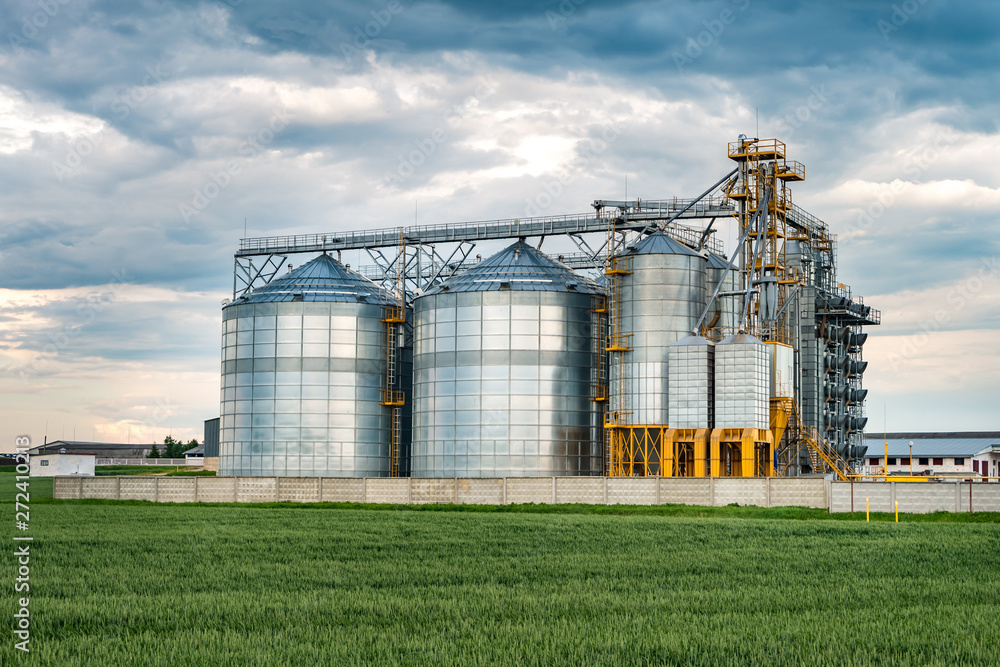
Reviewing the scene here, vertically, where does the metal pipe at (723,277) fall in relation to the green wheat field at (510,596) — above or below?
above

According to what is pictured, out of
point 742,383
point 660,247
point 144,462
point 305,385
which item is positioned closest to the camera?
point 742,383

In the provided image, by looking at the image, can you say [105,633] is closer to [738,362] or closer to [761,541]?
[761,541]

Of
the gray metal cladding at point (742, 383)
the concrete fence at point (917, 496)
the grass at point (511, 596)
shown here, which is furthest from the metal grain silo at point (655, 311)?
the grass at point (511, 596)

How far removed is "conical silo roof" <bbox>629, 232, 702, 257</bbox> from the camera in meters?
72.0

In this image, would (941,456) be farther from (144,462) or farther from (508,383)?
(144,462)

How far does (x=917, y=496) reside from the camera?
47.3 metres

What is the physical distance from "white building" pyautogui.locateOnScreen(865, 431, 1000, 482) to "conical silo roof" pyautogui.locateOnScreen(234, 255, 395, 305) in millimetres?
66289

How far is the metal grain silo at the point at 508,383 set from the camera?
71.3 meters

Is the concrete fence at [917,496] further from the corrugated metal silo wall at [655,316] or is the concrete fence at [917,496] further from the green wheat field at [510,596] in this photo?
the corrugated metal silo wall at [655,316]

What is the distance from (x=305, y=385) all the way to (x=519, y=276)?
1772 centimetres

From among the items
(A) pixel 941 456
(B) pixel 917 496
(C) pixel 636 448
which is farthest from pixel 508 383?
(A) pixel 941 456

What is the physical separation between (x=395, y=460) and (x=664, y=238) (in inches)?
1033

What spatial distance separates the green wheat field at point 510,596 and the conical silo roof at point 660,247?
37278 millimetres

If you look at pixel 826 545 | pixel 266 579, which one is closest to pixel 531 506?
pixel 826 545
